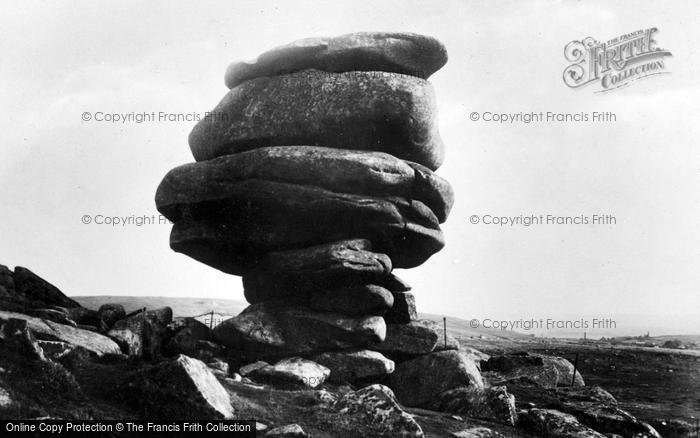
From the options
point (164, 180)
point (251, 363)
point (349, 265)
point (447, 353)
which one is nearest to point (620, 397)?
point (447, 353)

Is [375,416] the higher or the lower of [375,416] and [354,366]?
the lower

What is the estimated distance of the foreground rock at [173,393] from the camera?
1312cm

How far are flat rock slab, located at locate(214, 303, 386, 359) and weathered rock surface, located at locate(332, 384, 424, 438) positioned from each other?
565 cm

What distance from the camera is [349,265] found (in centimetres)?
2172

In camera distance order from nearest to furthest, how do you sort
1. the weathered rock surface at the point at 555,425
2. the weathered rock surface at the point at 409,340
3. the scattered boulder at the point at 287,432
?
the scattered boulder at the point at 287,432 → the weathered rock surface at the point at 555,425 → the weathered rock surface at the point at 409,340

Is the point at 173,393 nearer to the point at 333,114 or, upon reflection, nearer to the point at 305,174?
the point at 305,174

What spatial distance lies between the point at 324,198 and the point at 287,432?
10.1m

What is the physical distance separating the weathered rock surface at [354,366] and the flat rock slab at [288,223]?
154 inches

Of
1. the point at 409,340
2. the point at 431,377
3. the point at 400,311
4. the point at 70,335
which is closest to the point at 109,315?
the point at 70,335

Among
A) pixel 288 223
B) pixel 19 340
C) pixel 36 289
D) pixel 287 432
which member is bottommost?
pixel 287 432

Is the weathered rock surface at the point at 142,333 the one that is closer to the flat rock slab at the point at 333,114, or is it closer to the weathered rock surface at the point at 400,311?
the flat rock slab at the point at 333,114

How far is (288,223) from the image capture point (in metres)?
22.5

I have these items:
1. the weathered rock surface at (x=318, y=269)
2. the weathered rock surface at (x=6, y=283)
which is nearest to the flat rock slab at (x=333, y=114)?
the weathered rock surface at (x=318, y=269)

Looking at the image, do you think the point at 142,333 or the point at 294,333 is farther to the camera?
the point at 294,333
